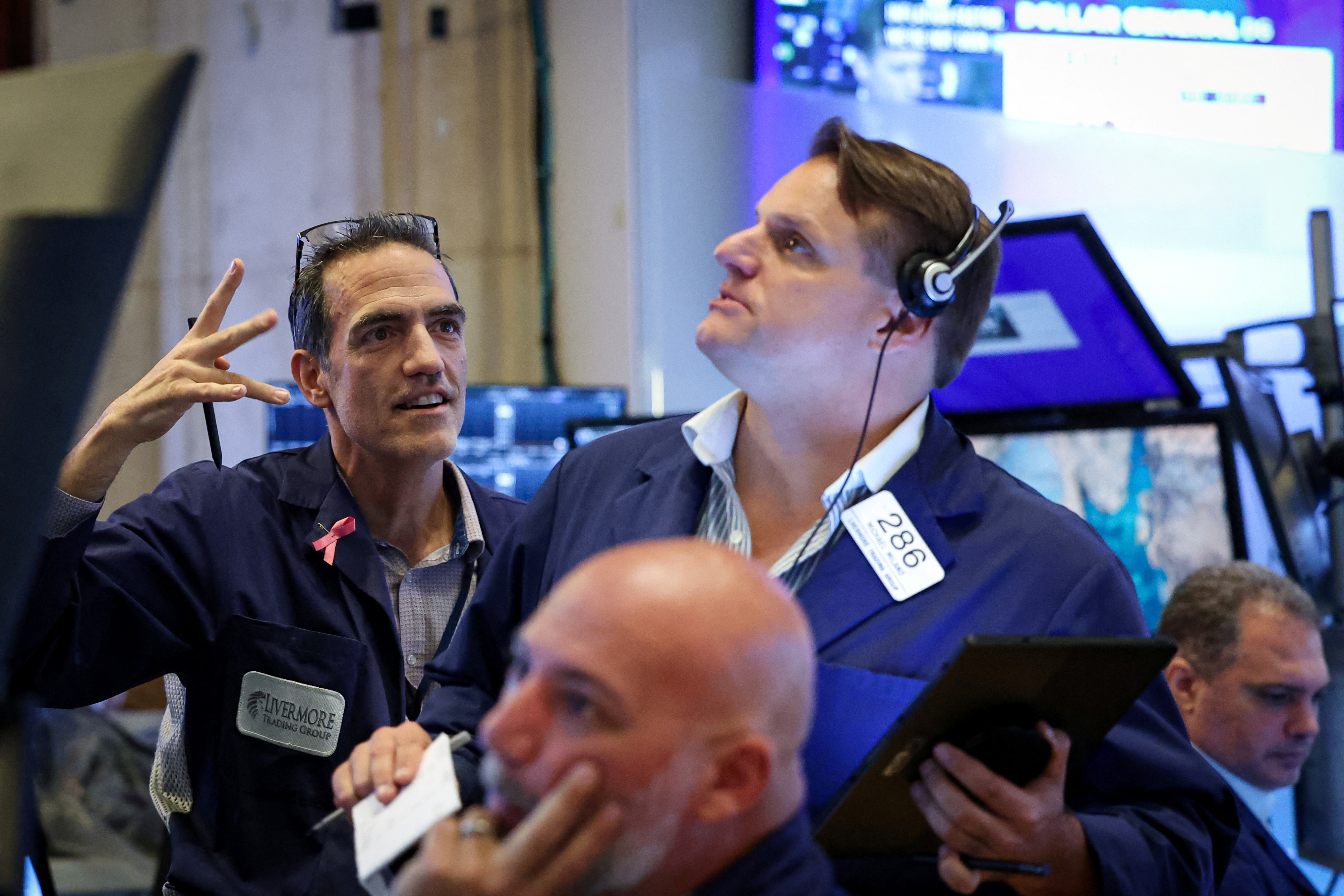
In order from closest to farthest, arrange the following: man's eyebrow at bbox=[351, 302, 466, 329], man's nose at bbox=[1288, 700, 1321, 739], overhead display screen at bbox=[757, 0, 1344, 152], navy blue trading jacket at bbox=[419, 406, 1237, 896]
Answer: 1. navy blue trading jacket at bbox=[419, 406, 1237, 896]
2. man's eyebrow at bbox=[351, 302, 466, 329]
3. man's nose at bbox=[1288, 700, 1321, 739]
4. overhead display screen at bbox=[757, 0, 1344, 152]

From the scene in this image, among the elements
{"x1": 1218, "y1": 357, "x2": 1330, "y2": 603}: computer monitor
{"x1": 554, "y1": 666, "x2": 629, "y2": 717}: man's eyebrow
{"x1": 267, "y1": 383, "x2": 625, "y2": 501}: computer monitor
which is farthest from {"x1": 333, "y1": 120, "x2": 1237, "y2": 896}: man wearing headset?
{"x1": 267, "y1": 383, "x2": 625, "y2": 501}: computer monitor

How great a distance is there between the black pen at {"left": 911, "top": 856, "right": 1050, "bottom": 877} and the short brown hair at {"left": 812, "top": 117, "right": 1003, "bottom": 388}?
644mm

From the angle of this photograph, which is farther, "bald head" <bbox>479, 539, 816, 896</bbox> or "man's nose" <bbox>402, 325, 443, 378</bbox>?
"man's nose" <bbox>402, 325, 443, 378</bbox>

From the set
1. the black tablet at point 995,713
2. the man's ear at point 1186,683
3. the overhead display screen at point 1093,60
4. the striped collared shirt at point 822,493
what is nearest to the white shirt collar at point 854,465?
the striped collared shirt at point 822,493

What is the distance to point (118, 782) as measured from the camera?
319cm

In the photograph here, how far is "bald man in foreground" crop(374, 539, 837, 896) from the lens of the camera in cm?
78

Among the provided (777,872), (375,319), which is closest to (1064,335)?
(375,319)

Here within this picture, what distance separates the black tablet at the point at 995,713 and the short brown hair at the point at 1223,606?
127 cm

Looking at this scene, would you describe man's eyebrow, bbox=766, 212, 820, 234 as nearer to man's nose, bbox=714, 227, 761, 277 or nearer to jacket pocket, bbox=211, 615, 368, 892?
man's nose, bbox=714, 227, 761, 277

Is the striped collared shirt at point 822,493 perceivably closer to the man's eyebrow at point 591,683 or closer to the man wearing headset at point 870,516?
the man wearing headset at point 870,516

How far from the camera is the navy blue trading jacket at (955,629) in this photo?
1.24 meters

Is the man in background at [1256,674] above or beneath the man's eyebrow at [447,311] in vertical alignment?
beneath

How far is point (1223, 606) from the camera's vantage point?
229cm

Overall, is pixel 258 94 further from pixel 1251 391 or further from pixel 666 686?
pixel 666 686
